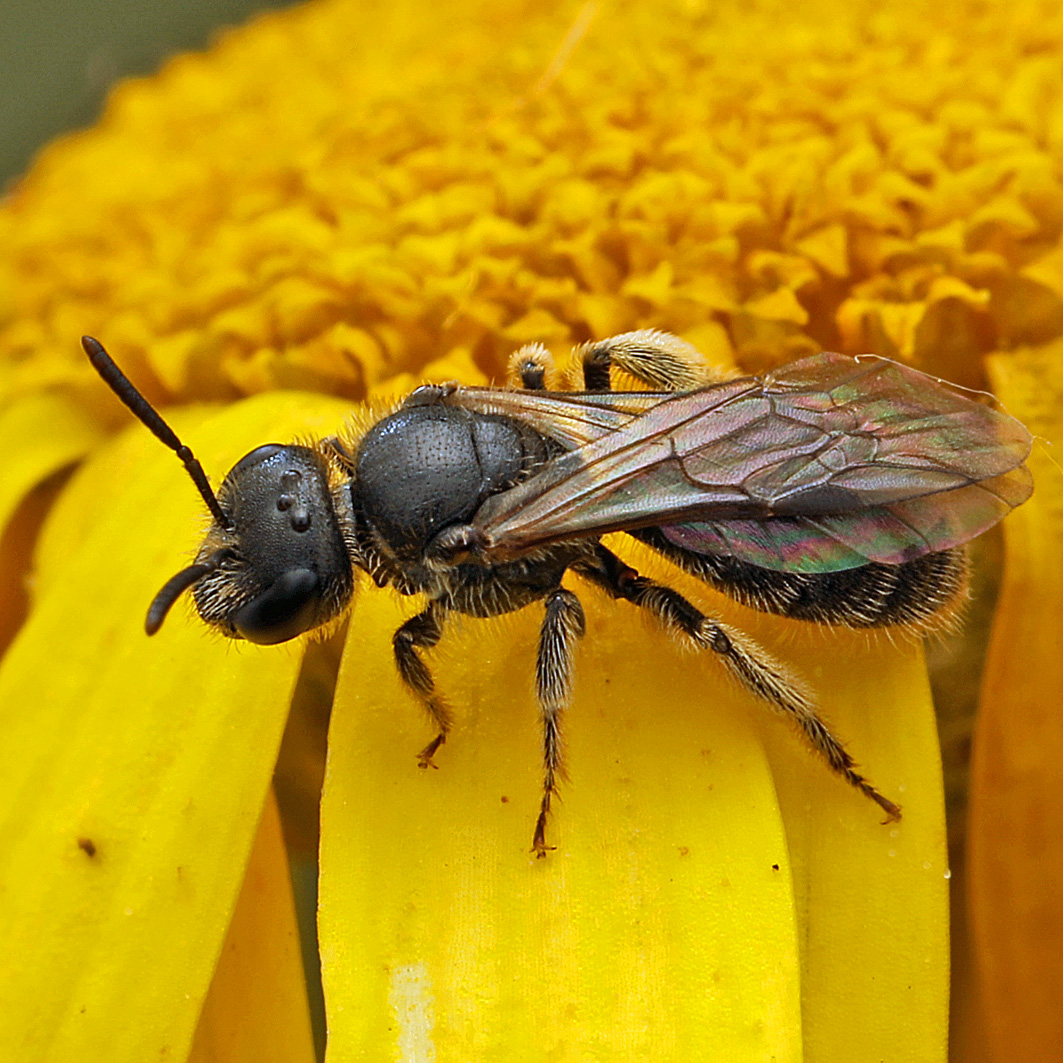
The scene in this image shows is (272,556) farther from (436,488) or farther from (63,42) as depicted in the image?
(63,42)

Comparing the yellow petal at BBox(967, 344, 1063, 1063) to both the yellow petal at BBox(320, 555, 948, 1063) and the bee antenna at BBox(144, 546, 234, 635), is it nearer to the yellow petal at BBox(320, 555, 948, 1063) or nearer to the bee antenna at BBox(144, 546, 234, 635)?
the yellow petal at BBox(320, 555, 948, 1063)

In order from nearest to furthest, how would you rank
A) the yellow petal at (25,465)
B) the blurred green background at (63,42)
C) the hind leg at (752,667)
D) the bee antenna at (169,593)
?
the bee antenna at (169,593)
the hind leg at (752,667)
the yellow petal at (25,465)
the blurred green background at (63,42)

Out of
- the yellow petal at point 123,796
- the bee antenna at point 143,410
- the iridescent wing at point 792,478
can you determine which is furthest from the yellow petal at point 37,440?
the iridescent wing at point 792,478

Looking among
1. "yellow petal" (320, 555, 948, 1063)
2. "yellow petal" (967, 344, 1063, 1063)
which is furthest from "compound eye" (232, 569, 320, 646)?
"yellow petal" (967, 344, 1063, 1063)

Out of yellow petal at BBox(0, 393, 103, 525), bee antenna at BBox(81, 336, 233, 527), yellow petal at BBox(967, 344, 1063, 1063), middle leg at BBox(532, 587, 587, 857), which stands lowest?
yellow petal at BBox(967, 344, 1063, 1063)

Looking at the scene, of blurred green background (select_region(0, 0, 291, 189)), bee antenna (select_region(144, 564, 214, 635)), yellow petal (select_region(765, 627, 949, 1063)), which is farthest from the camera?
blurred green background (select_region(0, 0, 291, 189))

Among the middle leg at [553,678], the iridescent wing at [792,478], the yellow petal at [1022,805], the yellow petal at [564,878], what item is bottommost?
the yellow petal at [1022,805]

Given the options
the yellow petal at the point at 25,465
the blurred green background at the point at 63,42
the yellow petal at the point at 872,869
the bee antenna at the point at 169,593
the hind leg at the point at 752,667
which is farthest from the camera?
the blurred green background at the point at 63,42

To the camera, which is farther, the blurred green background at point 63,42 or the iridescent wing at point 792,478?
the blurred green background at point 63,42

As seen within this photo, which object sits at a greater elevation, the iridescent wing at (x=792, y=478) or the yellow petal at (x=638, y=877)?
the iridescent wing at (x=792, y=478)

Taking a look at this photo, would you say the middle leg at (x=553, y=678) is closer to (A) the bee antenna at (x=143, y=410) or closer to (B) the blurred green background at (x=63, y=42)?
(A) the bee antenna at (x=143, y=410)
